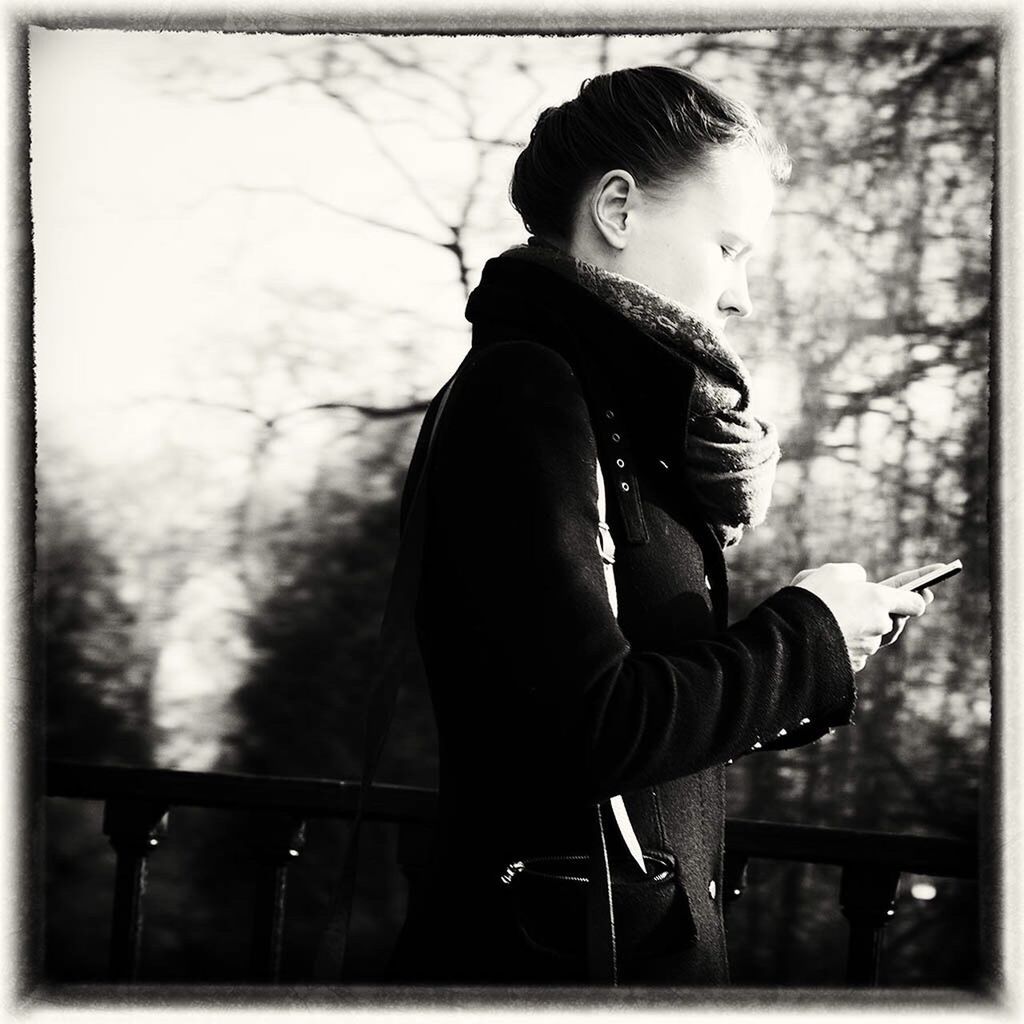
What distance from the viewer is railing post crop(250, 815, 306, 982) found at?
1985 millimetres

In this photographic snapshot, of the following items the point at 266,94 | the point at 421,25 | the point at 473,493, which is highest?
the point at 266,94

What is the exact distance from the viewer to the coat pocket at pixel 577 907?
1.00 m

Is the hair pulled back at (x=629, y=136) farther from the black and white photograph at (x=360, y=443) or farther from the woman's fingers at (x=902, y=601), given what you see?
the woman's fingers at (x=902, y=601)

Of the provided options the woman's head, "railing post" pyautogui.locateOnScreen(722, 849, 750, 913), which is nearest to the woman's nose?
the woman's head

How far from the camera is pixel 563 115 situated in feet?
3.93

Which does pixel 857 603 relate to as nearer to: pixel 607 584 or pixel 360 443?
pixel 607 584

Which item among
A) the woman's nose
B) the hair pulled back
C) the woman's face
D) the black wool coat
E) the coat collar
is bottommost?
the black wool coat

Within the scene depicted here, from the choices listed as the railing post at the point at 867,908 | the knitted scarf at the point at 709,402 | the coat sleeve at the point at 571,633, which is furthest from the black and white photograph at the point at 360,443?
the coat sleeve at the point at 571,633

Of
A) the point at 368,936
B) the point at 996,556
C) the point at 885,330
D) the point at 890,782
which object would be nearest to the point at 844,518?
Result: the point at 885,330

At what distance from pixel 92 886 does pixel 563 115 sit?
233 cm

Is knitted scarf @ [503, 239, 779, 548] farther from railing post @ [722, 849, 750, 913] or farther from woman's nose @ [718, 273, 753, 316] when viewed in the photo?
railing post @ [722, 849, 750, 913]

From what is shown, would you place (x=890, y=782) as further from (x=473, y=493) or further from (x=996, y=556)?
(x=473, y=493)

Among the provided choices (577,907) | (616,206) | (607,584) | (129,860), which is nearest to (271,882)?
(129,860)

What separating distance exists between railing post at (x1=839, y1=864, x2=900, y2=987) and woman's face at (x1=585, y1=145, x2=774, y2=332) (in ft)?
3.75
